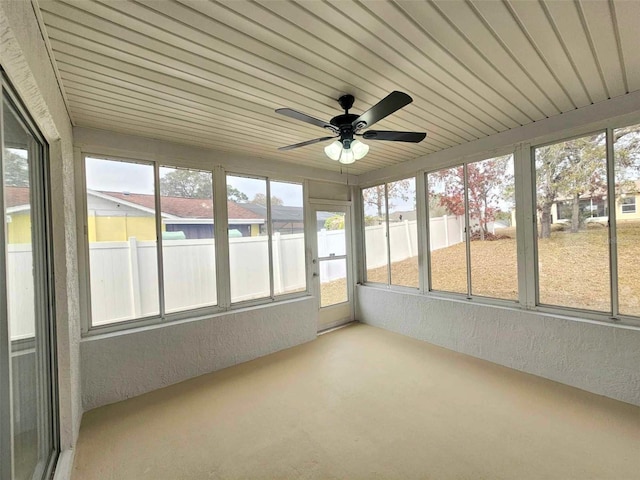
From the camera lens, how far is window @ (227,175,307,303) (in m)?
3.60

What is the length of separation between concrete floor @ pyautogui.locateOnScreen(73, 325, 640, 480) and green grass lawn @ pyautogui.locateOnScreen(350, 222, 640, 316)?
838 millimetres

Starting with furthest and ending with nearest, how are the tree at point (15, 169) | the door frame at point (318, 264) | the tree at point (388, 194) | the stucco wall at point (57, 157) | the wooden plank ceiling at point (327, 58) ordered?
the door frame at point (318, 264) → the tree at point (388, 194) → the wooden plank ceiling at point (327, 58) → the tree at point (15, 169) → the stucco wall at point (57, 157)

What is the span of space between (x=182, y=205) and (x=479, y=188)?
3486 mm

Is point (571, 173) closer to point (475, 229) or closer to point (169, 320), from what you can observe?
point (475, 229)

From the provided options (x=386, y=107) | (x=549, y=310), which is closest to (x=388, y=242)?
(x=549, y=310)

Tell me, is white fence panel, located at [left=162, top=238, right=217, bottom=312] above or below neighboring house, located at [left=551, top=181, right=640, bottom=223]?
below

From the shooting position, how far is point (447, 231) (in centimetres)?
374

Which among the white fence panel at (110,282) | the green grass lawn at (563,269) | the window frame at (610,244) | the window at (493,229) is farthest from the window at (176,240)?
the window frame at (610,244)

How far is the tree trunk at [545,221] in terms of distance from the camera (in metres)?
2.89

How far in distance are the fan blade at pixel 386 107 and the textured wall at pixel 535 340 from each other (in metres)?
2.60

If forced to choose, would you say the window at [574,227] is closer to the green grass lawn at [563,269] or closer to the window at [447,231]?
the green grass lawn at [563,269]

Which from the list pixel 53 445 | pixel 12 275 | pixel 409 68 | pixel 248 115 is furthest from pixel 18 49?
pixel 53 445

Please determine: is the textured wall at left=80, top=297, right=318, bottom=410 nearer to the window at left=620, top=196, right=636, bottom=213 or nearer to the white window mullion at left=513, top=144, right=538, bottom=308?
the white window mullion at left=513, top=144, right=538, bottom=308

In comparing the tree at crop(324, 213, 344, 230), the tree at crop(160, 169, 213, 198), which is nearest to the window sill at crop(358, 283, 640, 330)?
the tree at crop(324, 213, 344, 230)
